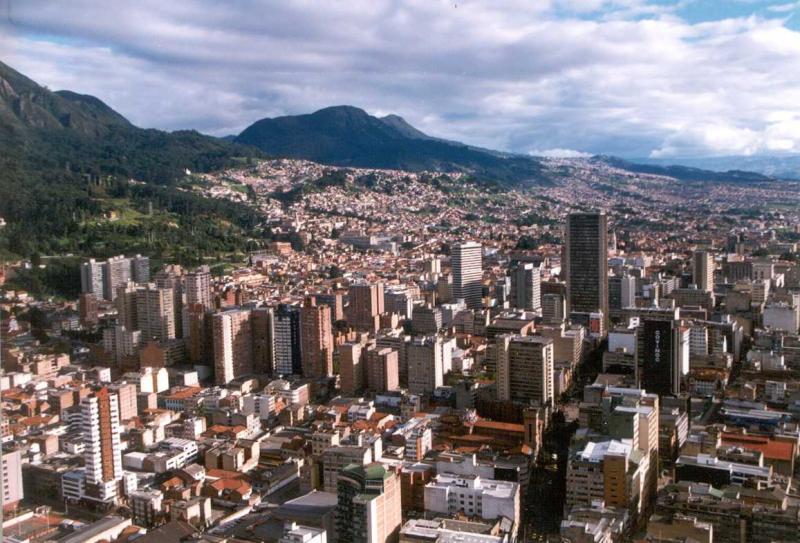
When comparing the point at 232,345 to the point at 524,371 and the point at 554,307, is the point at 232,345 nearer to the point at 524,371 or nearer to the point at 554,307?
the point at 524,371

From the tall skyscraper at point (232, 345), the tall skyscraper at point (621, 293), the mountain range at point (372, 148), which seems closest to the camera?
the tall skyscraper at point (232, 345)

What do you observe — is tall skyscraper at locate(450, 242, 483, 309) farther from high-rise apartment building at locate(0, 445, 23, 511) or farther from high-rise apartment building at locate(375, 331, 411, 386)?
high-rise apartment building at locate(0, 445, 23, 511)

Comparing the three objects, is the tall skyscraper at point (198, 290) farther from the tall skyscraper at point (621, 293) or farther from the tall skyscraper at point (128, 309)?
the tall skyscraper at point (621, 293)

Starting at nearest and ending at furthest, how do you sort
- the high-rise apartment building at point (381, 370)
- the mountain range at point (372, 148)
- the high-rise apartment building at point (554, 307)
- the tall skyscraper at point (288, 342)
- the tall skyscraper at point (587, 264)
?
the high-rise apartment building at point (381, 370), the tall skyscraper at point (288, 342), the high-rise apartment building at point (554, 307), the tall skyscraper at point (587, 264), the mountain range at point (372, 148)

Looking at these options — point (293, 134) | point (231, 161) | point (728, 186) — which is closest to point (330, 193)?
point (231, 161)

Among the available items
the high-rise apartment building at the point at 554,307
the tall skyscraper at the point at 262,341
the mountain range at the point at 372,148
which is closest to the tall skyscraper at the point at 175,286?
the tall skyscraper at the point at 262,341

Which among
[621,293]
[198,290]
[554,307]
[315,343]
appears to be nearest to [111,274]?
[198,290]

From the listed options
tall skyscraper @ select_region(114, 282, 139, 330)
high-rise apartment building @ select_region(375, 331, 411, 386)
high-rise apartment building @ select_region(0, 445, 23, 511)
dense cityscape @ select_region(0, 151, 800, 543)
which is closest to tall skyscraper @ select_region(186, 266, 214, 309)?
dense cityscape @ select_region(0, 151, 800, 543)

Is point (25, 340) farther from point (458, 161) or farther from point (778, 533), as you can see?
point (458, 161)
